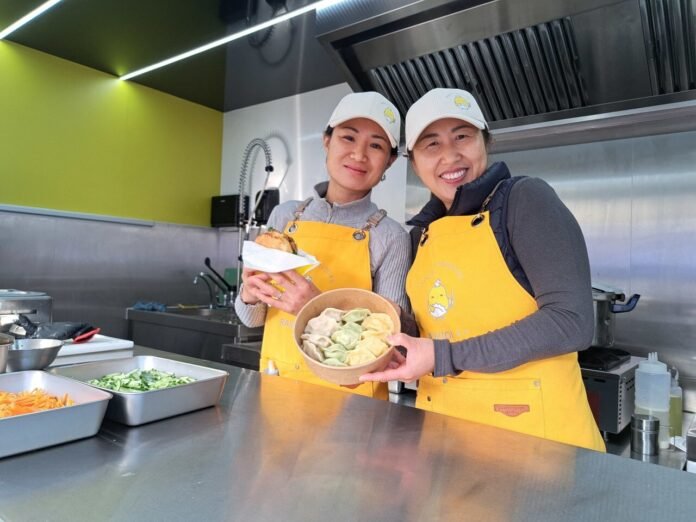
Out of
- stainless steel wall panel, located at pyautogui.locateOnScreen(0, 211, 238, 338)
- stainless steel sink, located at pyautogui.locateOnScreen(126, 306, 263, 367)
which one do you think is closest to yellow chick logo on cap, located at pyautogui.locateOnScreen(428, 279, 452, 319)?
stainless steel sink, located at pyautogui.locateOnScreen(126, 306, 263, 367)

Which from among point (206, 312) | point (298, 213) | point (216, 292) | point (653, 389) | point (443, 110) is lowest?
point (653, 389)

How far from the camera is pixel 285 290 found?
3.96 ft

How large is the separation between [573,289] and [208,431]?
734 millimetres

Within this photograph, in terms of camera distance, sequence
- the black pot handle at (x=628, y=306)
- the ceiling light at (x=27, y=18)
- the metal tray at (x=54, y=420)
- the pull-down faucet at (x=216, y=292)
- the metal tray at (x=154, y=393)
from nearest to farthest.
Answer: the metal tray at (x=54, y=420), the metal tray at (x=154, y=393), the black pot handle at (x=628, y=306), the ceiling light at (x=27, y=18), the pull-down faucet at (x=216, y=292)

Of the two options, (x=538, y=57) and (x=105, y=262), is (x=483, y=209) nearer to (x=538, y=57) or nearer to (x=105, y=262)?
(x=538, y=57)

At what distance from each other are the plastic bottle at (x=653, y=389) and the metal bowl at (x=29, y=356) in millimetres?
2009

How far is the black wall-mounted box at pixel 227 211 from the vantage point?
3.76 m

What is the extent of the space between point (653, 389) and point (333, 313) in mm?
1533

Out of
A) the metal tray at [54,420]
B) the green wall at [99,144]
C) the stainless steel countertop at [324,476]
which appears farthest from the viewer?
the green wall at [99,144]

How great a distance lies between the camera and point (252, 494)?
0.63m

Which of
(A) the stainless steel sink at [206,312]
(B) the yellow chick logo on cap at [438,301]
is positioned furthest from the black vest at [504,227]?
(A) the stainless steel sink at [206,312]

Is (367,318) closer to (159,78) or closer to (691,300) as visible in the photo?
(691,300)

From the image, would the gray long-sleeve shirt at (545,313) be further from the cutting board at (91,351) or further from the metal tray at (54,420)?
the cutting board at (91,351)

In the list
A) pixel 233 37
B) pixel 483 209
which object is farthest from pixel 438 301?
pixel 233 37
